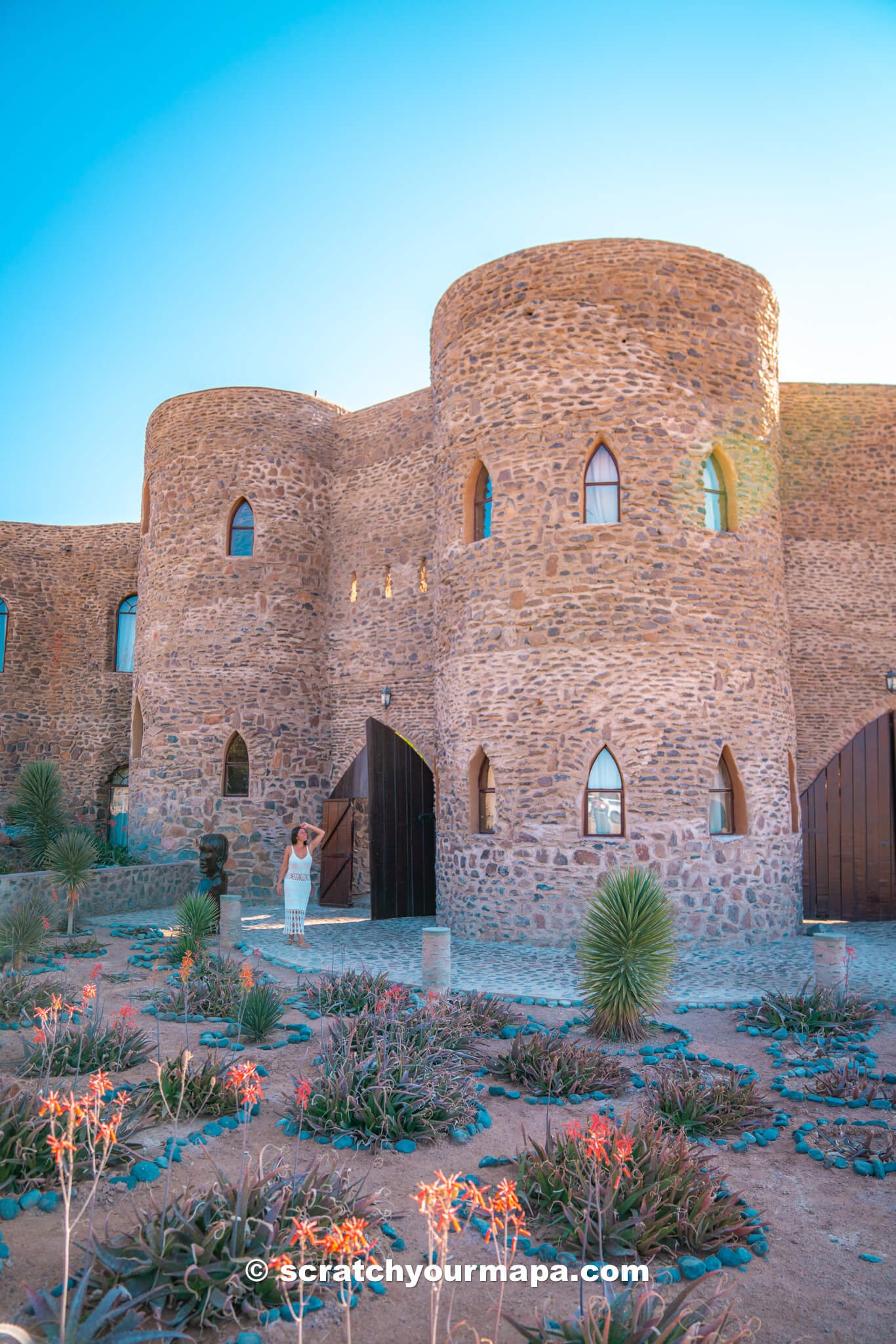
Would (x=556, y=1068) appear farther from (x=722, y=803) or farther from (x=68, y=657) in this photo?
(x=68, y=657)

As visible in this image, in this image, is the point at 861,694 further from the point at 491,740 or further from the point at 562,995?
the point at 562,995

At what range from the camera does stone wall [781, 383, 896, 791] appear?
522 inches

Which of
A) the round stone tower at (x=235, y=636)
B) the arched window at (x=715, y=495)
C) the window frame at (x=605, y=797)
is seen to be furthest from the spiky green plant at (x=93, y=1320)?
the round stone tower at (x=235, y=636)

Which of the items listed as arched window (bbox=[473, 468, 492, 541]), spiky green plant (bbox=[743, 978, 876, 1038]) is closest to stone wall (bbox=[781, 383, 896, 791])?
arched window (bbox=[473, 468, 492, 541])

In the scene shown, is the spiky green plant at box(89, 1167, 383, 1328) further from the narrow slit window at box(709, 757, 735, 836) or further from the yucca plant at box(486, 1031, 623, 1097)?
the narrow slit window at box(709, 757, 735, 836)

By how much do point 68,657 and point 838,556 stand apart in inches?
602

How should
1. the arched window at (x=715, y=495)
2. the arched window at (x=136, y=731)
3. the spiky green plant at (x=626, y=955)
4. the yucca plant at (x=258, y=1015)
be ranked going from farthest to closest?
the arched window at (x=136, y=731) < the arched window at (x=715, y=495) < the spiky green plant at (x=626, y=955) < the yucca plant at (x=258, y=1015)

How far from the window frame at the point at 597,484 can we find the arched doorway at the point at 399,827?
4.66 meters

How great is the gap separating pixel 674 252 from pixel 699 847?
7207 mm

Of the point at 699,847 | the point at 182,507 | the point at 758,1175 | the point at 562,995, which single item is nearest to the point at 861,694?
the point at 699,847

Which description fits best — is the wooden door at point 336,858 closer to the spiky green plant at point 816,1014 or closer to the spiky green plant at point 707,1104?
the spiky green plant at point 816,1014

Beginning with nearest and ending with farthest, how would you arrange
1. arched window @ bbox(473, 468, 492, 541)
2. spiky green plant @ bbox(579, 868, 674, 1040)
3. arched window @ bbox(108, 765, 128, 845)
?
1. spiky green plant @ bbox(579, 868, 674, 1040)
2. arched window @ bbox(473, 468, 492, 541)
3. arched window @ bbox(108, 765, 128, 845)

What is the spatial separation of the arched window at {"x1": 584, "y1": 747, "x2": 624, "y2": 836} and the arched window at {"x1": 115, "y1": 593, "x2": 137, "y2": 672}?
12563mm

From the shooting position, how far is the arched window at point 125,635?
19.9 meters
